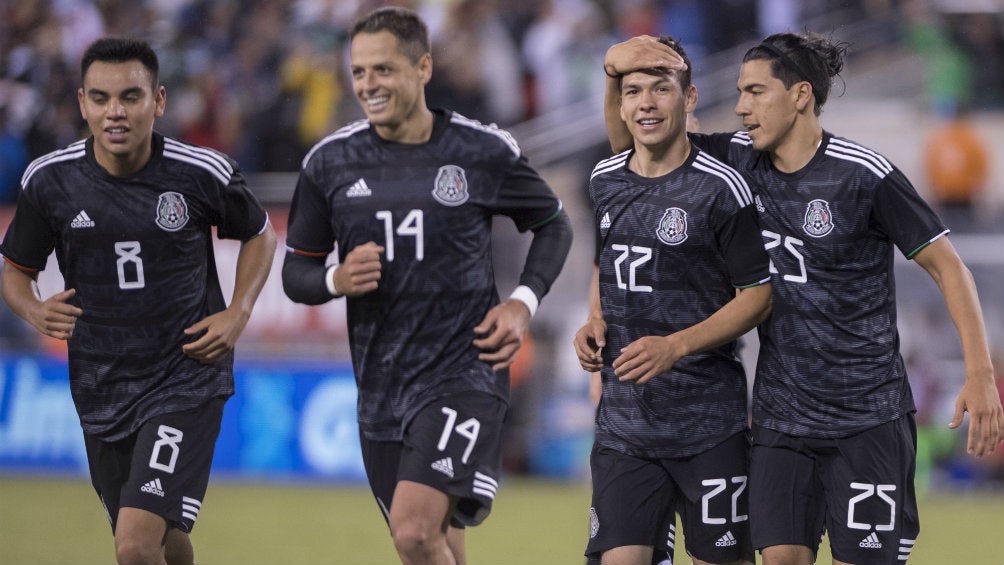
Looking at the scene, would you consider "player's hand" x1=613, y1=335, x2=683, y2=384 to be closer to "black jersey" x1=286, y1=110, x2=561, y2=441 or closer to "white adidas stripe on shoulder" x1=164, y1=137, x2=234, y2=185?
"black jersey" x1=286, y1=110, x2=561, y2=441

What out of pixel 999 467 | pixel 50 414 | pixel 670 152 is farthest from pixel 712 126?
pixel 670 152

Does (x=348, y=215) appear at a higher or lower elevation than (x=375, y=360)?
higher

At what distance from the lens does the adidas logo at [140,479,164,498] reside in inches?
218

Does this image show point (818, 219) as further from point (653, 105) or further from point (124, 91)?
point (124, 91)

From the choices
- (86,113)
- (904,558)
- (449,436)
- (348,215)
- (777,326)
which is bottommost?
(904,558)

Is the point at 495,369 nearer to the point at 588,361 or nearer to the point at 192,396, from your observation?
the point at 588,361

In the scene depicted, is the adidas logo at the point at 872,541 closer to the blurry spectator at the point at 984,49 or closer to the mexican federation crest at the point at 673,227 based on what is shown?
the mexican federation crest at the point at 673,227

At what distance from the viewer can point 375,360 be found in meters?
5.41

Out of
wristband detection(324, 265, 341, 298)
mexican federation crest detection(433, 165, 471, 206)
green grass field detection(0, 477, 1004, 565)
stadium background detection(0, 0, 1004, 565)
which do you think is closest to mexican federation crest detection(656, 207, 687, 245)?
mexican federation crest detection(433, 165, 471, 206)

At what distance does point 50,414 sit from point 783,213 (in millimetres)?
8944

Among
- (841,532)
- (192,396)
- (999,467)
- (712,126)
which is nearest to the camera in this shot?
(841,532)

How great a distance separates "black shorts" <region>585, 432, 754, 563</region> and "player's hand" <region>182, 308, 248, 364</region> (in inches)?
66.1

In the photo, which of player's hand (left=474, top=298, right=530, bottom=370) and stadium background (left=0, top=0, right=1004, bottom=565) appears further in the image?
stadium background (left=0, top=0, right=1004, bottom=565)

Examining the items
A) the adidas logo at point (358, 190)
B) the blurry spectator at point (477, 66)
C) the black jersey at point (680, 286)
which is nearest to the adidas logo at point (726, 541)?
the black jersey at point (680, 286)
